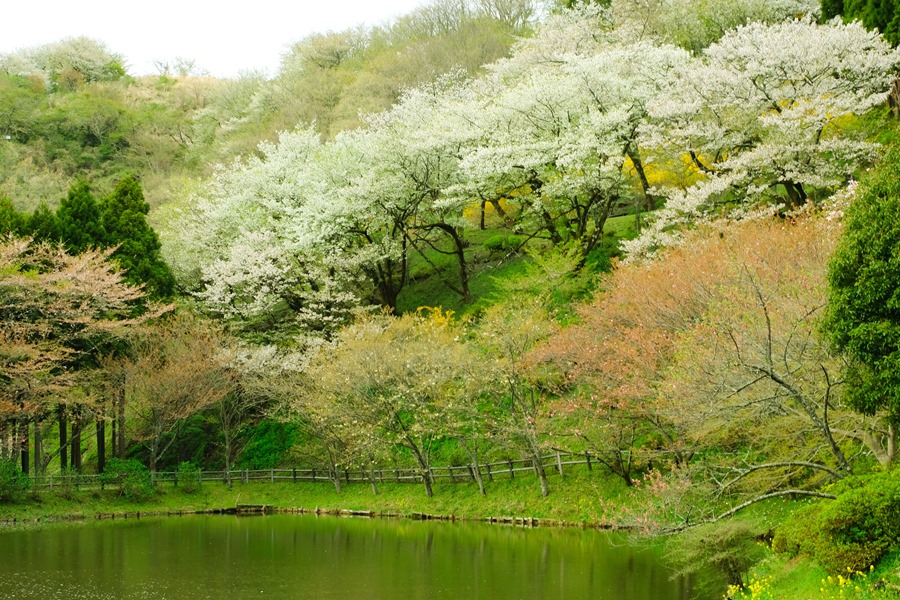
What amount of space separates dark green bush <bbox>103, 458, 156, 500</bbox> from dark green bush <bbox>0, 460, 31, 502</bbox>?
274cm

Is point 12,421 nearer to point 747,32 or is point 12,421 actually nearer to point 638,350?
point 638,350

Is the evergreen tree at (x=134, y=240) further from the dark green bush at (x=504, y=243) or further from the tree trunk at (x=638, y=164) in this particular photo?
the tree trunk at (x=638, y=164)

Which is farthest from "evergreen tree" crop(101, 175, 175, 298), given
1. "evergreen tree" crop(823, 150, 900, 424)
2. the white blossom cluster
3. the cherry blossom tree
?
"evergreen tree" crop(823, 150, 900, 424)

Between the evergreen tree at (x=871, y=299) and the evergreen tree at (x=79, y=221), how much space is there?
28.2 meters

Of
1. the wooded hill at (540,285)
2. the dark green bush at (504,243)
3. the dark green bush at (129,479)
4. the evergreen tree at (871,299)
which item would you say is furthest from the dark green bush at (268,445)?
the evergreen tree at (871,299)

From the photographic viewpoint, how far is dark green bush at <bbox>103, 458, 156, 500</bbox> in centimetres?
3030

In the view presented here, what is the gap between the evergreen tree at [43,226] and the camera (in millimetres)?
32031

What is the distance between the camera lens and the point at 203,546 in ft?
72.0

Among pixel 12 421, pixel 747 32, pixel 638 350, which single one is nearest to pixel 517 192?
pixel 747 32

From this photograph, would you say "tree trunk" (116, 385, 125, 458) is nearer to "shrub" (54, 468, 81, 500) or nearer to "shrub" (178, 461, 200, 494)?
Answer: "shrub" (54, 468, 81, 500)

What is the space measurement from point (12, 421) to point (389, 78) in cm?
3077

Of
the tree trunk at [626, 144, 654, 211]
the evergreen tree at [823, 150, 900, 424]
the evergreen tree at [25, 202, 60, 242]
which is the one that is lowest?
the evergreen tree at [823, 150, 900, 424]

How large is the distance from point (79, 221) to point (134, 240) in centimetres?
219

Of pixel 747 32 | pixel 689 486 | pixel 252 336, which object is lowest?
pixel 689 486
